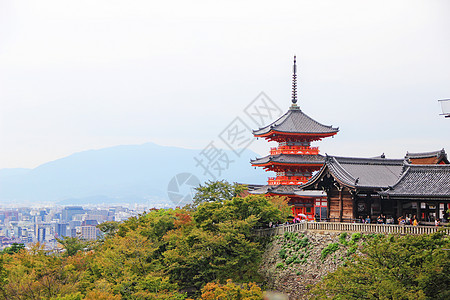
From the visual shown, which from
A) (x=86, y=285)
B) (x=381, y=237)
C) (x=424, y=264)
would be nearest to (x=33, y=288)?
(x=86, y=285)

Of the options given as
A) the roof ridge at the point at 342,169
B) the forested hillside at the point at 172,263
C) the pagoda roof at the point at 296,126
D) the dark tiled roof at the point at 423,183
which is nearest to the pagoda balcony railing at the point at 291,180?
the pagoda roof at the point at 296,126

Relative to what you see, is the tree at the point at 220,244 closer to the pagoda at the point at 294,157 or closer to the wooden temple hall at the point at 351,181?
the wooden temple hall at the point at 351,181

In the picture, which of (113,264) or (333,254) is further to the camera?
(113,264)

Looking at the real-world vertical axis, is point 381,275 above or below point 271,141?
below

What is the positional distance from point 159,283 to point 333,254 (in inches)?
424

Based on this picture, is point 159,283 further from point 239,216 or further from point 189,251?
point 239,216

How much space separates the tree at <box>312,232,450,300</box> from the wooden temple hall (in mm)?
6773

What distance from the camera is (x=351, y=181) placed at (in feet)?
115

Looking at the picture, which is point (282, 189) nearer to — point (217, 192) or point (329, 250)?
point (217, 192)

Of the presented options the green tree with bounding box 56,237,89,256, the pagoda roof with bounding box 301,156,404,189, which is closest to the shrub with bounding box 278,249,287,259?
the pagoda roof with bounding box 301,156,404,189

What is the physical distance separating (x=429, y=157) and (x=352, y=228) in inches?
436

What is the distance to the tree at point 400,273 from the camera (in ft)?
73.7

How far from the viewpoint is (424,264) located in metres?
23.1

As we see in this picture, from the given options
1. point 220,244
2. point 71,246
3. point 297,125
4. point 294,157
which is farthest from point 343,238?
point 71,246
